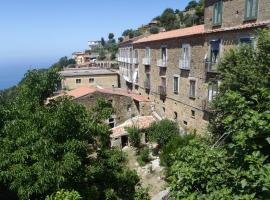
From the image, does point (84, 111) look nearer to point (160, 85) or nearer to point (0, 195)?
point (0, 195)

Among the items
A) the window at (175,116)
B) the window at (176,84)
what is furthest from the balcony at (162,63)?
the window at (175,116)

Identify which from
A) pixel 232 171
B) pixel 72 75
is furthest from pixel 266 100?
pixel 72 75

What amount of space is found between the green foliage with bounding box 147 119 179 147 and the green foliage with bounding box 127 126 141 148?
7.06ft

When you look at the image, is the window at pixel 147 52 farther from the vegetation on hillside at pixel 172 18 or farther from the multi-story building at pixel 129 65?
the vegetation on hillside at pixel 172 18

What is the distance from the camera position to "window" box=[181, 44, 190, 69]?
1136 inches

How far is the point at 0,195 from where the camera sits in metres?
16.8

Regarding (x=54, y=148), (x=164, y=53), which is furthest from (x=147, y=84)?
(x=54, y=148)

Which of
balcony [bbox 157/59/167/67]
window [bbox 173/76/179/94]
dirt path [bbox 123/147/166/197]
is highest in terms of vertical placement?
balcony [bbox 157/59/167/67]

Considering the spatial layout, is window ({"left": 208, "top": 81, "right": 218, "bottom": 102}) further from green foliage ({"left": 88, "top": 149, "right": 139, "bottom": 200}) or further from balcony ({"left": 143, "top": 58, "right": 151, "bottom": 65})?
balcony ({"left": 143, "top": 58, "right": 151, "bottom": 65})

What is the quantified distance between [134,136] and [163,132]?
11.9 feet

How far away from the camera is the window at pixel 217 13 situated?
75.7 feet

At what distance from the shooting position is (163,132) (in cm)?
2775

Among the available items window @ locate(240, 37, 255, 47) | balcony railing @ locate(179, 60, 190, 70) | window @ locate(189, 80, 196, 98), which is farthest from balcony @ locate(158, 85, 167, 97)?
window @ locate(240, 37, 255, 47)

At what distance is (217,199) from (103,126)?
27.6 ft
